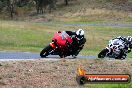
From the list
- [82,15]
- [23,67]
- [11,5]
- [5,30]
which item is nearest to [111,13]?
[82,15]

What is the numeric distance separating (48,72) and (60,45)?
6880 mm

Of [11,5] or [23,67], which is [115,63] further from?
[11,5]

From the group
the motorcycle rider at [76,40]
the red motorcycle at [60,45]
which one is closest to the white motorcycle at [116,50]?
the motorcycle rider at [76,40]

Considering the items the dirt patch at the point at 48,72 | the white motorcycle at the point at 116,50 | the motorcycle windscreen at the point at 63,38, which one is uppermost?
the dirt patch at the point at 48,72

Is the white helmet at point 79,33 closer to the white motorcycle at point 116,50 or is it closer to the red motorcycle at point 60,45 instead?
the red motorcycle at point 60,45

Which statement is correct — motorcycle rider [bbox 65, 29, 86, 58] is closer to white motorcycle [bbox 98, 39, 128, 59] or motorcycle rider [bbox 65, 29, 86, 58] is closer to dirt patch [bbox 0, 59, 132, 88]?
white motorcycle [bbox 98, 39, 128, 59]

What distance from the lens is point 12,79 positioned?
11273mm

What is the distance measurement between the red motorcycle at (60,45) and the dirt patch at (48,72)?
14.1 ft

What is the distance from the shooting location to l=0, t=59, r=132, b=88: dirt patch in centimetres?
1102

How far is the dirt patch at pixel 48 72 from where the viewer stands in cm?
1102

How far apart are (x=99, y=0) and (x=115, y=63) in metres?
64.6

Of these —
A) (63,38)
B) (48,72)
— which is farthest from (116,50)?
(48,72)

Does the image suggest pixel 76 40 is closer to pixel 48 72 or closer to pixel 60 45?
pixel 60 45

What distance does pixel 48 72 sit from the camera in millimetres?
12445
